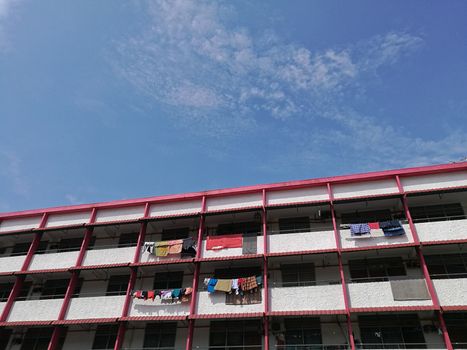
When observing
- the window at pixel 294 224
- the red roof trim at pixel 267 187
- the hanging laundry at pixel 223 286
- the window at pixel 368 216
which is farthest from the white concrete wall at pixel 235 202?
the window at pixel 368 216

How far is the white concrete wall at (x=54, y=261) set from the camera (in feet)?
75.5

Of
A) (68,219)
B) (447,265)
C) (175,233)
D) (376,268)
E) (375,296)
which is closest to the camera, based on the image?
(375,296)

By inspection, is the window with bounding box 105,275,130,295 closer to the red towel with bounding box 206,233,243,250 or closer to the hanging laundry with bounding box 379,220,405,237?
the red towel with bounding box 206,233,243,250

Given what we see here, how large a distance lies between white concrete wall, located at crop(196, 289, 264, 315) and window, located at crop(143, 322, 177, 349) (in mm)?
2350

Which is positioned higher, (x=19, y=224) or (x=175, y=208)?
(x=175, y=208)

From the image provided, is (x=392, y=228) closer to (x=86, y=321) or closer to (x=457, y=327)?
(x=457, y=327)

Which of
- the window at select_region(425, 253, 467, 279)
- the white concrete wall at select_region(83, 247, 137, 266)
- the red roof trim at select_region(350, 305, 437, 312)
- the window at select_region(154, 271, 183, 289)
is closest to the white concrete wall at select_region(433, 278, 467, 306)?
the red roof trim at select_region(350, 305, 437, 312)

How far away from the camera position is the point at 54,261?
915 inches

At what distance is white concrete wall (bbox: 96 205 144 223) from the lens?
24.4m

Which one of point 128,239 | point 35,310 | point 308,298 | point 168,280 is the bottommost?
point 35,310

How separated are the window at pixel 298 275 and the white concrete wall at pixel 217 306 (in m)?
2.03

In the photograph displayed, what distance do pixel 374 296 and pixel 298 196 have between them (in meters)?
7.03

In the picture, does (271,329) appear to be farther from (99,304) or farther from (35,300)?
(35,300)

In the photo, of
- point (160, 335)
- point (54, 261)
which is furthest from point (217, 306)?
point (54, 261)
